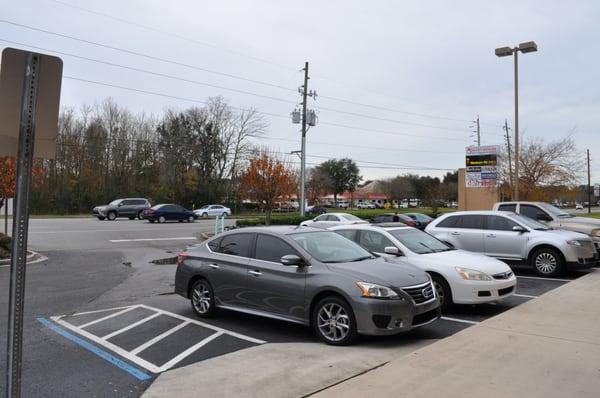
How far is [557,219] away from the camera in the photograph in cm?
1484

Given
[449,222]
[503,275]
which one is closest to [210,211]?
[449,222]

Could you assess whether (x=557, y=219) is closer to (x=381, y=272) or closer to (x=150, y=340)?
(x=381, y=272)

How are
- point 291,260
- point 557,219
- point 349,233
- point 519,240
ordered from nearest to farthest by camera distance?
point 291,260
point 349,233
point 519,240
point 557,219

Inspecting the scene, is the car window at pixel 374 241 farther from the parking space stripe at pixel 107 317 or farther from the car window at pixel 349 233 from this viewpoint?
the parking space stripe at pixel 107 317

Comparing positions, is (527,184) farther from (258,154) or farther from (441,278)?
(258,154)

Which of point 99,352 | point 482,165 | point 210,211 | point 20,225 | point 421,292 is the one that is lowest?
point 99,352

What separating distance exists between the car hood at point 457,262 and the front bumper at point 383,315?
92.2 inches

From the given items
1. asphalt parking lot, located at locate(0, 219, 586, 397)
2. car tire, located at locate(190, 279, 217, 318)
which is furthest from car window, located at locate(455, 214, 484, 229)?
car tire, located at locate(190, 279, 217, 318)

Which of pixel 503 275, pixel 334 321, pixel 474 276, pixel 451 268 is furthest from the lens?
pixel 503 275

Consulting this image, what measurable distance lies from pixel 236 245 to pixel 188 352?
6.87ft

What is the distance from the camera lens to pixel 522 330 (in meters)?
6.68

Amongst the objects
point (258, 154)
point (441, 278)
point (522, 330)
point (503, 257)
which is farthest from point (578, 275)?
point (258, 154)

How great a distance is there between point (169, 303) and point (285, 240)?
3.29 meters

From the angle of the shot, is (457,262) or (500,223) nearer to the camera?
(457,262)
